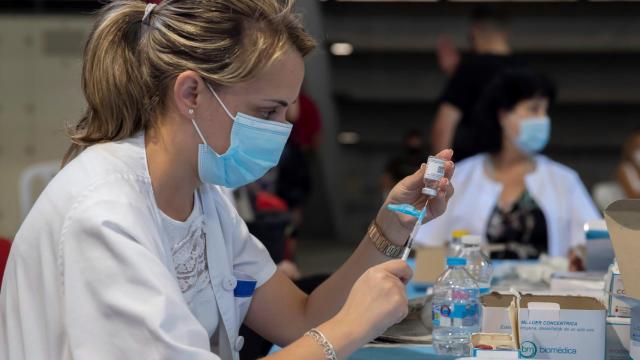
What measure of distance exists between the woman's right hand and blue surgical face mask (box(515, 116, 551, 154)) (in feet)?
7.00

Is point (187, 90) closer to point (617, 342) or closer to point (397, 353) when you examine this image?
point (397, 353)

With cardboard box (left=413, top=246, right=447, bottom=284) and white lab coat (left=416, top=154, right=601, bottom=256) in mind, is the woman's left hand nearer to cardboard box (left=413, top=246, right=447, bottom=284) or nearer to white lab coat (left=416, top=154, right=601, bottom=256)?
cardboard box (left=413, top=246, right=447, bottom=284)

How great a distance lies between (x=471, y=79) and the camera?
4.54 meters

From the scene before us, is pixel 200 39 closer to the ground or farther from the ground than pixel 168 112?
farther from the ground

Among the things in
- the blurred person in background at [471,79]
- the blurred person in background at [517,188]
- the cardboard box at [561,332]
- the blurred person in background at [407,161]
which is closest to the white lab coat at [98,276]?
the cardboard box at [561,332]

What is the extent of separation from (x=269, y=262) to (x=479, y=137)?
1.99 m

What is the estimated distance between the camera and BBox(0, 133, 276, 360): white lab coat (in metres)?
1.35

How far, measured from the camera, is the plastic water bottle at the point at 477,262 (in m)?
2.21

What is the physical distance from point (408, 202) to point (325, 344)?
466 mm

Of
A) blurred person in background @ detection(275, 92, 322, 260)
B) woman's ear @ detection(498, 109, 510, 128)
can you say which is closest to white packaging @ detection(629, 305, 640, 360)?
woman's ear @ detection(498, 109, 510, 128)

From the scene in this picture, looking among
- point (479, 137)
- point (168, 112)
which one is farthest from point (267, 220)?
point (168, 112)

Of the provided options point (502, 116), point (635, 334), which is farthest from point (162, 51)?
point (502, 116)

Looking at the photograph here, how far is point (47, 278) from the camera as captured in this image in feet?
4.68

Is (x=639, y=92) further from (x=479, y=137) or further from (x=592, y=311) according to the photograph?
(x=592, y=311)
